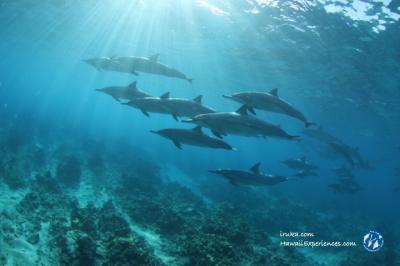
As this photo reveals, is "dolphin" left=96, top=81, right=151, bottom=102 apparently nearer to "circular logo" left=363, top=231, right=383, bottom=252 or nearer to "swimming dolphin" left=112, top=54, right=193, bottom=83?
"swimming dolphin" left=112, top=54, right=193, bottom=83

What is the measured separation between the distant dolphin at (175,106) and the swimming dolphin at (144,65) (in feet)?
10.1

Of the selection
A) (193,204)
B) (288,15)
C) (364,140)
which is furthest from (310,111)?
(193,204)

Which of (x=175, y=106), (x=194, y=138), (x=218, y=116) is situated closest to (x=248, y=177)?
(x=194, y=138)

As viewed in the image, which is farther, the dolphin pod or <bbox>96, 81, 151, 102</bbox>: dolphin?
<bbox>96, 81, 151, 102</bbox>: dolphin

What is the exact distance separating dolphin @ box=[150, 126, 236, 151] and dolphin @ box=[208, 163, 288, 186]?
0.90 meters

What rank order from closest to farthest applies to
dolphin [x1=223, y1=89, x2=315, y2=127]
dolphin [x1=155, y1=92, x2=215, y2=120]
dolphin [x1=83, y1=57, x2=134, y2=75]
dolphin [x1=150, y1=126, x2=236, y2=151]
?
dolphin [x1=223, y1=89, x2=315, y2=127], dolphin [x1=150, y1=126, x2=236, y2=151], dolphin [x1=155, y1=92, x2=215, y2=120], dolphin [x1=83, y1=57, x2=134, y2=75]

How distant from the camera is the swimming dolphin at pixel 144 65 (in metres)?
12.9

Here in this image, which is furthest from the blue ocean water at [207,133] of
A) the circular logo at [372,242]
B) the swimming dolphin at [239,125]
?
the swimming dolphin at [239,125]

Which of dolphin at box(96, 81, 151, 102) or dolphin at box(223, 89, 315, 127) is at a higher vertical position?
dolphin at box(223, 89, 315, 127)

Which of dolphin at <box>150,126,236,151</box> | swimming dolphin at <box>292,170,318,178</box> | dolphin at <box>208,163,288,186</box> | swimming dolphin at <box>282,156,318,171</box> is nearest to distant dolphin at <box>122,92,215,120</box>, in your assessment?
dolphin at <box>150,126,236,151</box>

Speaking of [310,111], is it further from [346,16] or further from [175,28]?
[346,16]

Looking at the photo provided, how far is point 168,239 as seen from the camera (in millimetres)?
10930

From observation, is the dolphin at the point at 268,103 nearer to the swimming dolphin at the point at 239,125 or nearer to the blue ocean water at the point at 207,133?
the swimming dolphin at the point at 239,125

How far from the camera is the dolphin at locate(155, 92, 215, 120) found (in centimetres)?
957
